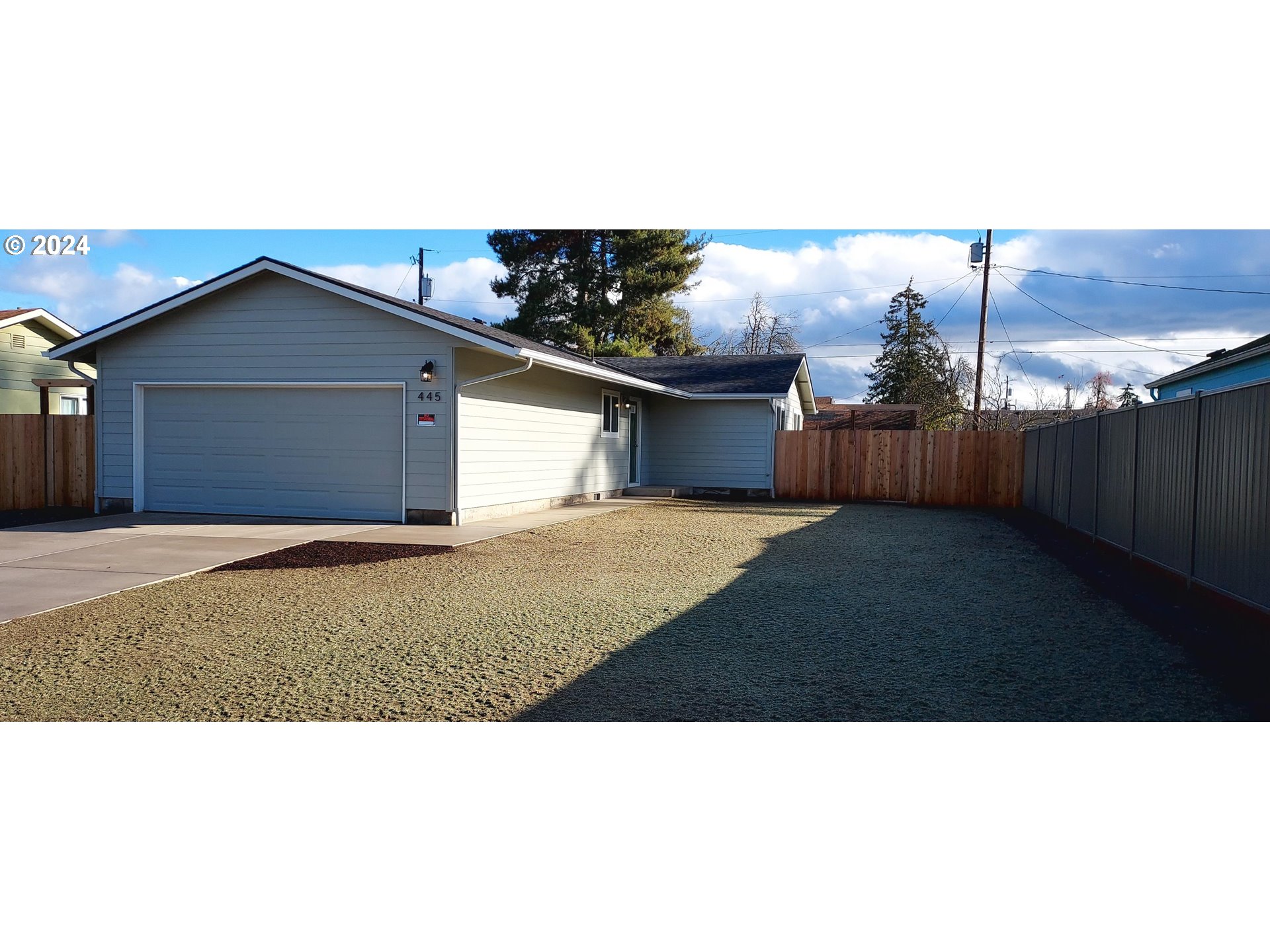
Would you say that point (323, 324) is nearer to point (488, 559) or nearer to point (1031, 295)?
point (488, 559)

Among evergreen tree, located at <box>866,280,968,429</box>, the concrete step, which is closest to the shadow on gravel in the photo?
the concrete step

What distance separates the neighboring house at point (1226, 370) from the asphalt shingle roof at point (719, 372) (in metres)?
7.82

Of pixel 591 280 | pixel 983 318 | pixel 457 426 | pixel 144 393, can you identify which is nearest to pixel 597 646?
pixel 457 426

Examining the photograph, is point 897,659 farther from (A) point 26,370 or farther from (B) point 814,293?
(B) point 814,293

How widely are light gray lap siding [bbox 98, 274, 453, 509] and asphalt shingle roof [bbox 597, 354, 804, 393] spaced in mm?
7363

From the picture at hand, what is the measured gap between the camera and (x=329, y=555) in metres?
8.77

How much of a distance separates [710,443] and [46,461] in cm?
1267

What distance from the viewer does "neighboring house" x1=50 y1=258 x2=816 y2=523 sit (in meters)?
11.6

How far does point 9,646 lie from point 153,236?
45.6ft

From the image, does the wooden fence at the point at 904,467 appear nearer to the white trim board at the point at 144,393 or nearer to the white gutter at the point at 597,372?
the white gutter at the point at 597,372

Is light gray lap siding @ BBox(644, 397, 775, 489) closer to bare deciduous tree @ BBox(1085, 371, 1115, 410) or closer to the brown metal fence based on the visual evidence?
the brown metal fence

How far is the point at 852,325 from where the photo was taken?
132 ft

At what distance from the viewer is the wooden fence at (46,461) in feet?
44.0

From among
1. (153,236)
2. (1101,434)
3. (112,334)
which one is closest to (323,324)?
(112,334)
